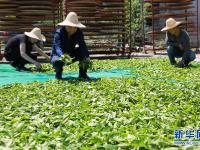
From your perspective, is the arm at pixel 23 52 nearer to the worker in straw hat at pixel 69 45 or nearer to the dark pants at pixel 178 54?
the worker in straw hat at pixel 69 45

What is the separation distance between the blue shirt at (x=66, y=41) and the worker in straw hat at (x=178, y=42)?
8.07 feet

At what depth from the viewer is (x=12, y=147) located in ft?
11.7

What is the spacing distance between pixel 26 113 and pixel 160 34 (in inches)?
488

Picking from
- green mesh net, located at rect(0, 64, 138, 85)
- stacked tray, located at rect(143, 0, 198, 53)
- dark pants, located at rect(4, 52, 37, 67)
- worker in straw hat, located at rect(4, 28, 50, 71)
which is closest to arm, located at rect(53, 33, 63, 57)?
green mesh net, located at rect(0, 64, 138, 85)

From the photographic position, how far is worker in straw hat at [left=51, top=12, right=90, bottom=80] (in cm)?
777

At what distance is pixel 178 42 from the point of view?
985cm

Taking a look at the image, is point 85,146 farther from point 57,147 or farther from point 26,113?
point 26,113

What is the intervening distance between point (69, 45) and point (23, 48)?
1636 mm

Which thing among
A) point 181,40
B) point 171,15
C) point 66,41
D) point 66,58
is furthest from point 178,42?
point 171,15

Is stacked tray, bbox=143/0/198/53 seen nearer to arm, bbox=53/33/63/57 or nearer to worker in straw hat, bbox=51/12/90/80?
worker in straw hat, bbox=51/12/90/80

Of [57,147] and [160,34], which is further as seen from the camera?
Answer: [160,34]

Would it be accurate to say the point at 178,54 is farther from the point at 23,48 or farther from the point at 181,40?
the point at 23,48

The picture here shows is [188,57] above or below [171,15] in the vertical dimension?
below

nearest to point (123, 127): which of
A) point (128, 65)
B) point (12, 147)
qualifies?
point (12, 147)
